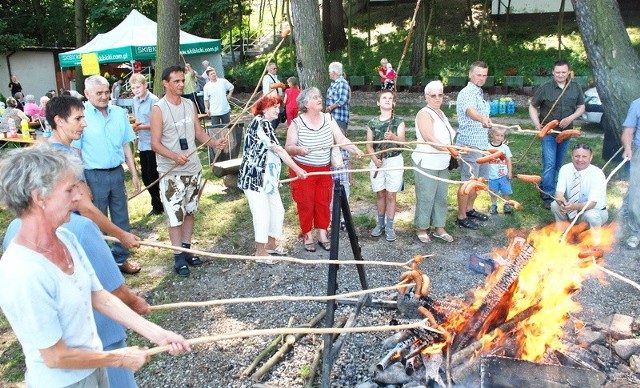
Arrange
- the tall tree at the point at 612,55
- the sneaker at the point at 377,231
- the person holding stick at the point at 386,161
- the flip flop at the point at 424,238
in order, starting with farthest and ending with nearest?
the tall tree at the point at 612,55, the sneaker at the point at 377,231, the flip flop at the point at 424,238, the person holding stick at the point at 386,161

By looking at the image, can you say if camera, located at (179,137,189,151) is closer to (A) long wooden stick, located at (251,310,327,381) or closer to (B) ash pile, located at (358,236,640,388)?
(A) long wooden stick, located at (251,310,327,381)

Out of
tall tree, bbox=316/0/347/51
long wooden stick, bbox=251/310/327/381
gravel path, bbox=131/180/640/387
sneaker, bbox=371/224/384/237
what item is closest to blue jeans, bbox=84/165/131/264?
gravel path, bbox=131/180/640/387

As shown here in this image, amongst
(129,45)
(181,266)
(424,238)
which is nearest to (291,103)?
(424,238)

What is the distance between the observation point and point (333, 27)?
25234 millimetres

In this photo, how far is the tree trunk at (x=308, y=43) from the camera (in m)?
8.91

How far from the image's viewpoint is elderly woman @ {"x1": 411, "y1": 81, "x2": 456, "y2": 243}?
625cm

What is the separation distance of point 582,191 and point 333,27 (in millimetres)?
20620

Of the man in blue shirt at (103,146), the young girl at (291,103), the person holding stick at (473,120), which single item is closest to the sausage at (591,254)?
the person holding stick at (473,120)

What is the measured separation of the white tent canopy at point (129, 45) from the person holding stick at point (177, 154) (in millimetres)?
11552

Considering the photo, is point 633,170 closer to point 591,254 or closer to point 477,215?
point 477,215

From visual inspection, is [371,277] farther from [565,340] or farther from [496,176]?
[496,176]

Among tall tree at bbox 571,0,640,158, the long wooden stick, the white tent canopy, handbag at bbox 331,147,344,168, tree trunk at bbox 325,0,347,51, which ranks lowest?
the long wooden stick

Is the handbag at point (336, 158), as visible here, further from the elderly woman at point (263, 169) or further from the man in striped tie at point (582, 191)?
the man in striped tie at point (582, 191)

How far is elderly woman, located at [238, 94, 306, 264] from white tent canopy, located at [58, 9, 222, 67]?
11.9m
